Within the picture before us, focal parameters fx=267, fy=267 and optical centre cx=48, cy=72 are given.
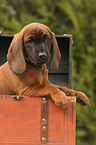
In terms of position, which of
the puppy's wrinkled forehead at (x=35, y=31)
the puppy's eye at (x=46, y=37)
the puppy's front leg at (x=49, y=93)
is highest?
the puppy's wrinkled forehead at (x=35, y=31)

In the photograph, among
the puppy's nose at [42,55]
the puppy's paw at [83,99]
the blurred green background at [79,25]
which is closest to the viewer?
the puppy's nose at [42,55]

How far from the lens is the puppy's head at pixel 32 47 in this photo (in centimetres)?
189

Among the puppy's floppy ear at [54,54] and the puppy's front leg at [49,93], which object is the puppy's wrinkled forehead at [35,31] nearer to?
the puppy's floppy ear at [54,54]

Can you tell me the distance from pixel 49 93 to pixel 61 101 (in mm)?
131

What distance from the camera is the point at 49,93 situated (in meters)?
1.98

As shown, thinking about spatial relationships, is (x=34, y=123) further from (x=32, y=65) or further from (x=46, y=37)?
(x=46, y=37)

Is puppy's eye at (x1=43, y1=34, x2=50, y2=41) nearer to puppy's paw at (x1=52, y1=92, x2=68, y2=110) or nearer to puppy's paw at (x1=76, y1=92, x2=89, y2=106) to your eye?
puppy's paw at (x1=52, y1=92, x2=68, y2=110)

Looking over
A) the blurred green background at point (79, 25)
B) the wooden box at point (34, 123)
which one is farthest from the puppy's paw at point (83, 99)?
the blurred green background at point (79, 25)

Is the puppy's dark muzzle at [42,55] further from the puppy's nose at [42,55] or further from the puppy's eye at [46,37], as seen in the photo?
the puppy's eye at [46,37]

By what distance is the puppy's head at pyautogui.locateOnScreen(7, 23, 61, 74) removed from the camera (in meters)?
1.89

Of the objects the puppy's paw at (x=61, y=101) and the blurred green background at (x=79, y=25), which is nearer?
the puppy's paw at (x=61, y=101)

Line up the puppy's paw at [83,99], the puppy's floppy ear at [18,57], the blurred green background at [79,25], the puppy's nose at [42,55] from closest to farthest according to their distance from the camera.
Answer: the puppy's nose at [42,55] < the puppy's floppy ear at [18,57] < the puppy's paw at [83,99] < the blurred green background at [79,25]

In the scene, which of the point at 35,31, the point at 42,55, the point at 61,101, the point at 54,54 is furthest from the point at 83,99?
the point at 35,31

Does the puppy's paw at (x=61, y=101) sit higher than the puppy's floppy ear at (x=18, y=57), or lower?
lower
